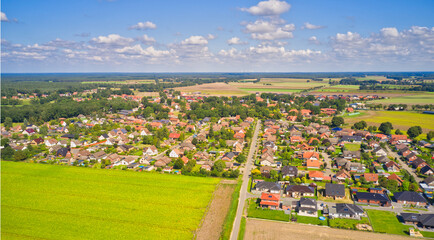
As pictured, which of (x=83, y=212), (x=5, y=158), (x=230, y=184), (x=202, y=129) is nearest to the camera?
(x=83, y=212)

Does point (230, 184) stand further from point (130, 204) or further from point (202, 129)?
point (202, 129)

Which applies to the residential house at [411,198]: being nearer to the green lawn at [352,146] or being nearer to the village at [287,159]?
the village at [287,159]

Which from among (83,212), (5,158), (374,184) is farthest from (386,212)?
(5,158)

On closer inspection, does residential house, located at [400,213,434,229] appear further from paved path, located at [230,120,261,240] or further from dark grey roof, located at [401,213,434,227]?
paved path, located at [230,120,261,240]

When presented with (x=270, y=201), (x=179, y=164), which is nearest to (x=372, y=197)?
(x=270, y=201)

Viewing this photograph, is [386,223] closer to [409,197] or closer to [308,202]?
[409,197]

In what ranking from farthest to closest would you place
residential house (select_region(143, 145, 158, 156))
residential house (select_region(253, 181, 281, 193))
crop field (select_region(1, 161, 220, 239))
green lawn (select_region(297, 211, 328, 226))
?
1. residential house (select_region(143, 145, 158, 156))
2. residential house (select_region(253, 181, 281, 193))
3. green lawn (select_region(297, 211, 328, 226))
4. crop field (select_region(1, 161, 220, 239))

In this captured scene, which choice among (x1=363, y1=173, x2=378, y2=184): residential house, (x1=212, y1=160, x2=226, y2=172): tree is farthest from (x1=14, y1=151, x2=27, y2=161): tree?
(x1=363, y1=173, x2=378, y2=184): residential house
